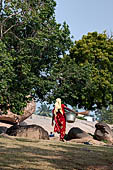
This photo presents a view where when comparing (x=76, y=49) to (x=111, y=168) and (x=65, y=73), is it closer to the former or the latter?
(x=65, y=73)

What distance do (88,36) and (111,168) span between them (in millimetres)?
31723

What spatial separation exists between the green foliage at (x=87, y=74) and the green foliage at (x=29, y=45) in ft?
4.50

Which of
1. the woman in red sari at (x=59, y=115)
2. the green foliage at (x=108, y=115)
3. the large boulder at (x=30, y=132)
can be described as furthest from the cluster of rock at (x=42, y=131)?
the green foliage at (x=108, y=115)

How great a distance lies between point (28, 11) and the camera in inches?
955

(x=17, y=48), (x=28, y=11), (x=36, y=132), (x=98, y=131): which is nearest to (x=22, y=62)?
(x=17, y=48)

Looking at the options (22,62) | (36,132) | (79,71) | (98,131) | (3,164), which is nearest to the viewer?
(3,164)

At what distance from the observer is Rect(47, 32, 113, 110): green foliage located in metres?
26.8

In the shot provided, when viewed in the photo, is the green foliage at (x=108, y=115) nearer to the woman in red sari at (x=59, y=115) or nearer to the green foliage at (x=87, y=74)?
the green foliage at (x=87, y=74)

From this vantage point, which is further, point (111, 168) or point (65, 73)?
point (65, 73)

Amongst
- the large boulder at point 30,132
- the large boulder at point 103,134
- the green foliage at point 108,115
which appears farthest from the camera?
the green foliage at point 108,115

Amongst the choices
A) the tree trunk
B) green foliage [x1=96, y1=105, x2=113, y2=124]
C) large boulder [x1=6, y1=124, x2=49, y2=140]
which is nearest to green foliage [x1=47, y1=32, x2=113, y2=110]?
the tree trunk

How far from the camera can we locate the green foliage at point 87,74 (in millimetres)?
26828

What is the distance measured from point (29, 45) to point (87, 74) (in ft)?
18.4

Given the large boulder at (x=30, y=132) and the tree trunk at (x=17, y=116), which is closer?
the large boulder at (x=30, y=132)
